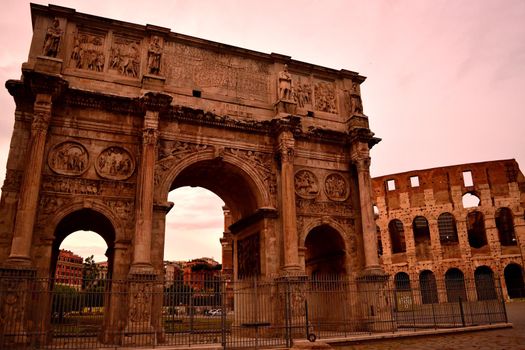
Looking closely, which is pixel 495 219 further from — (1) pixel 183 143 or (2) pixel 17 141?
(2) pixel 17 141

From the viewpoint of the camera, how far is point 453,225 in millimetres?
34375

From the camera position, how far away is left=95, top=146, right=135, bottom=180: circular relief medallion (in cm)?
1369

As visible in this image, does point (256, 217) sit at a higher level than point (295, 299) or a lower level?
higher

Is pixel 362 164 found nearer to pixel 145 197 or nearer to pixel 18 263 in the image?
pixel 145 197

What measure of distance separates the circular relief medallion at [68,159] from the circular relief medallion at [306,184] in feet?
24.3

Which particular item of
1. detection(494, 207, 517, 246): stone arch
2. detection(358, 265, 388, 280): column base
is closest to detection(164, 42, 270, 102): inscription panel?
detection(358, 265, 388, 280): column base

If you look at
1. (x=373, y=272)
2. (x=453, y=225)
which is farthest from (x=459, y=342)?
(x=453, y=225)

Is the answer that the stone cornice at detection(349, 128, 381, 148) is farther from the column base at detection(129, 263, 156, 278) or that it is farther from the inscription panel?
the column base at detection(129, 263, 156, 278)

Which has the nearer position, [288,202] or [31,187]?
[31,187]

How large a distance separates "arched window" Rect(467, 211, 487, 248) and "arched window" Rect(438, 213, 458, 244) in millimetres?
1903

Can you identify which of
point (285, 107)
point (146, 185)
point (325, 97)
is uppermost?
point (325, 97)

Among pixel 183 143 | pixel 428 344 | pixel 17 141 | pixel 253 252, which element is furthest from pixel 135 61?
pixel 428 344

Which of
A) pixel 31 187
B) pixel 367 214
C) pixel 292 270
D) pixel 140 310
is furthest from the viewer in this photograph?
pixel 367 214

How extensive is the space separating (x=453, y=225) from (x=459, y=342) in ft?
83.8
